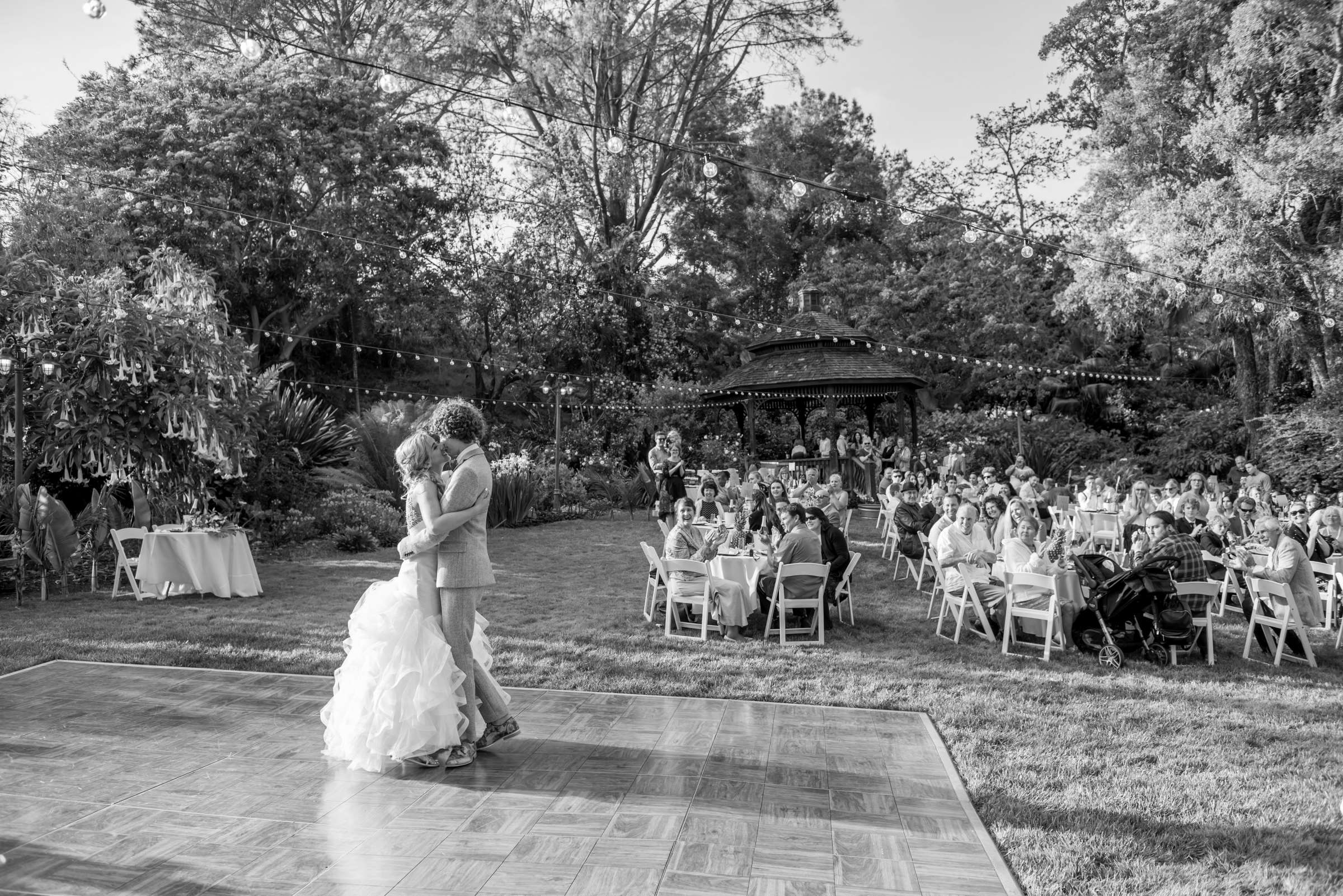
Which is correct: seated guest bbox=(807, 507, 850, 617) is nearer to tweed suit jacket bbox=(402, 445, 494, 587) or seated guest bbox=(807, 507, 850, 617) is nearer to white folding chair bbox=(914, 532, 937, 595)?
white folding chair bbox=(914, 532, 937, 595)

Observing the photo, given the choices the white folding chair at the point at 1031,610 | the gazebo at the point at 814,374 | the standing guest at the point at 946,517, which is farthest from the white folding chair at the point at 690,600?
the gazebo at the point at 814,374

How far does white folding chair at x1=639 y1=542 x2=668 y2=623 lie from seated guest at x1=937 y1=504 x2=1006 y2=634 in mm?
2412

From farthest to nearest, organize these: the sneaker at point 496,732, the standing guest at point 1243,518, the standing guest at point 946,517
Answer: the standing guest at point 1243,518
the standing guest at point 946,517
the sneaker at point 496,732

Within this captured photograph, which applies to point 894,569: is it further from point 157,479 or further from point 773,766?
point 157,479

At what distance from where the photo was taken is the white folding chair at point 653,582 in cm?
792

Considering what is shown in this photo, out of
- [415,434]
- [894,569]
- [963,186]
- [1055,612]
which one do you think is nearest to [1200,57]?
[963,186]

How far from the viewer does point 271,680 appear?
19.9 feet

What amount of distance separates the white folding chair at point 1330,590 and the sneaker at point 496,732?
6.80 metres

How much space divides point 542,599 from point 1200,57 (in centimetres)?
1947

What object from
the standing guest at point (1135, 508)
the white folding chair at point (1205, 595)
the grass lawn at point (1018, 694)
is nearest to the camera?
the grass lawn at point (1018, 694)

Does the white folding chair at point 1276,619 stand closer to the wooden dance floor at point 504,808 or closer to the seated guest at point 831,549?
the seated guest at point 831,549

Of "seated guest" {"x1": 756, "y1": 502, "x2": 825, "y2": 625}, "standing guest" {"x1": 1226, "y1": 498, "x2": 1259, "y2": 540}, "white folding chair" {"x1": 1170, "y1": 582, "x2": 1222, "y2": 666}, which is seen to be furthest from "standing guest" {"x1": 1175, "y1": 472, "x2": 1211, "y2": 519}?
"seated guest" {"x1": 756, "y1": 502, "x2": 825, "y2": 625}

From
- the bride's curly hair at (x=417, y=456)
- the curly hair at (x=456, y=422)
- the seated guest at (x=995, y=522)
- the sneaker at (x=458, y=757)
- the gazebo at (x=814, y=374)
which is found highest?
the gazebo at (x=814, y=374)

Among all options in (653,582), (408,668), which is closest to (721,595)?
(653,582)
